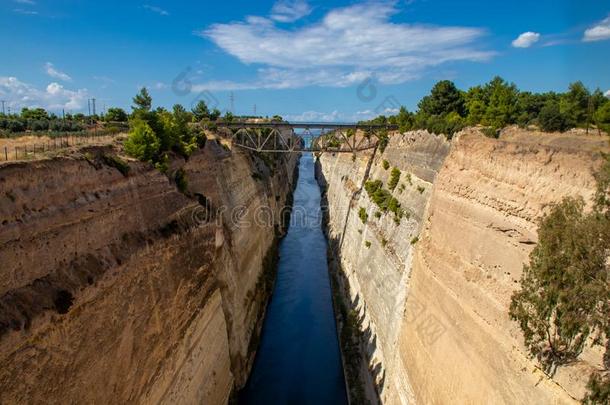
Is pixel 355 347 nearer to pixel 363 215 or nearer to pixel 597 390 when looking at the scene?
pixel 363 215

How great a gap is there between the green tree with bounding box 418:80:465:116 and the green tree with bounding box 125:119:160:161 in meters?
21.9

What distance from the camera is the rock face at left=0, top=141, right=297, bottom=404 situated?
8.80 meters

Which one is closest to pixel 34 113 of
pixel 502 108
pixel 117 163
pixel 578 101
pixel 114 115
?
pixel 114 115

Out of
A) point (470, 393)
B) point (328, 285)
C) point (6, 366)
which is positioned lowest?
point (328, 285)

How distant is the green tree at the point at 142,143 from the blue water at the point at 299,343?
1073cm

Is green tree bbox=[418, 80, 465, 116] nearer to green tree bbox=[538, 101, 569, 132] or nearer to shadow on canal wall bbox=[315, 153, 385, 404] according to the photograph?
shadow on canal wall bbox=[315, 153, 385, 404]

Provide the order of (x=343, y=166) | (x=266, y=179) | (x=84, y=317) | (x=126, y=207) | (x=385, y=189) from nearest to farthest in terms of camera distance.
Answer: (x=84, y=317), (x=126, y=207), (x=385, y=189), (x=266, y=179), (x=343, y=166)

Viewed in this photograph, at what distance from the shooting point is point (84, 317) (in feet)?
32.6

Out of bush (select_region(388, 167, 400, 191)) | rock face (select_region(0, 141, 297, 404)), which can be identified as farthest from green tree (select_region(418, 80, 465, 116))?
rock face (select_region(0, 141, 297, 404))

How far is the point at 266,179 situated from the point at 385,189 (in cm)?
1569

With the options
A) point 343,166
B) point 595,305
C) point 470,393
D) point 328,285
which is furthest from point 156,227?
point 343,166

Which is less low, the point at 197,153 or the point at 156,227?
the point at 197,153

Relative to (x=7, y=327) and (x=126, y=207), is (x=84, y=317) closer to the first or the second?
(x=7, y=327)

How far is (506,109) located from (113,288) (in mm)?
19287
